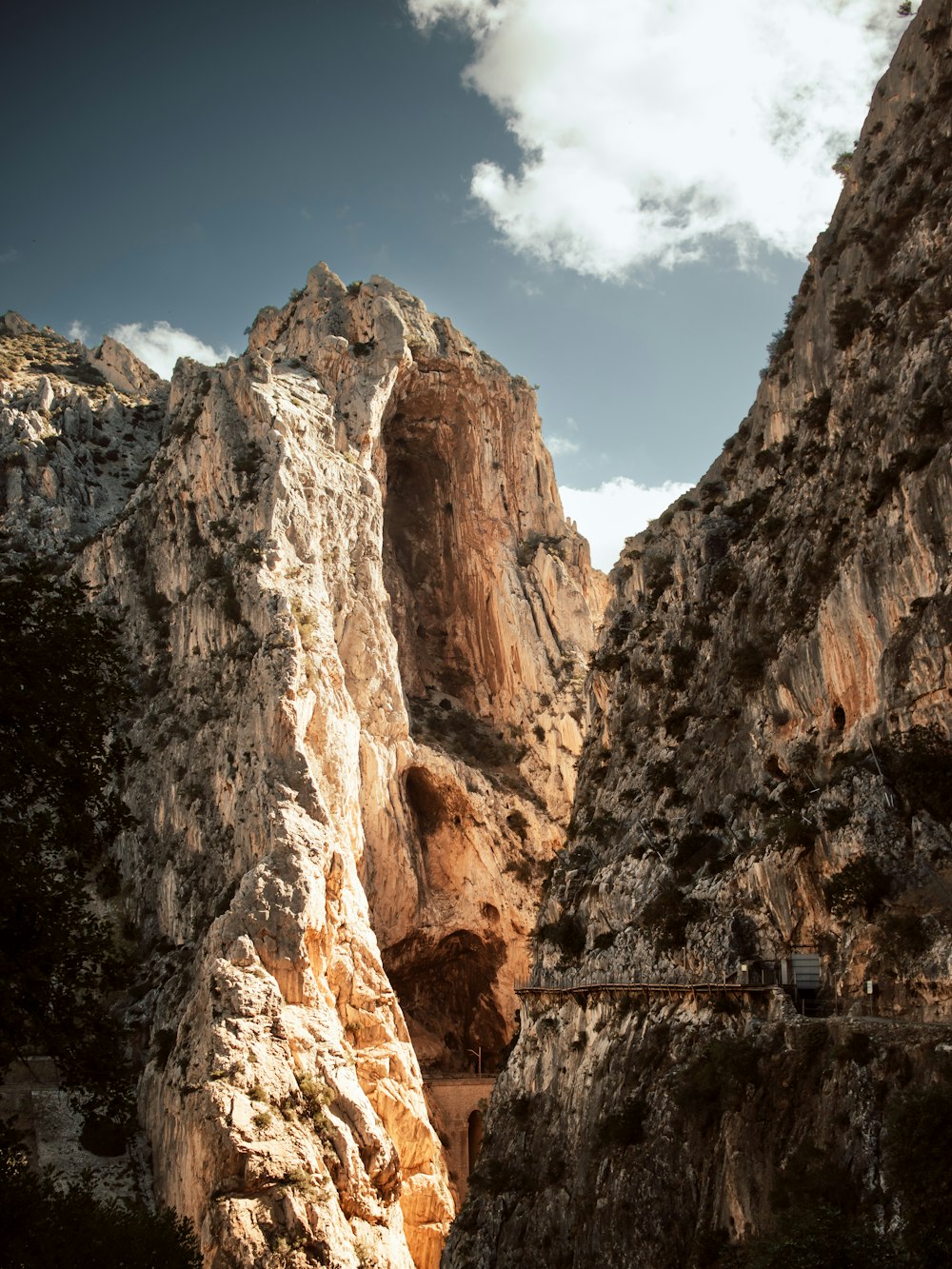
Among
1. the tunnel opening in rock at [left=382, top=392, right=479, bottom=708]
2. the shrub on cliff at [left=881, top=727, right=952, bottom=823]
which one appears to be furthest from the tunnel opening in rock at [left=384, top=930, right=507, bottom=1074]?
the shrub on cliff at [left=881, top=727, right=952, bottom=823]

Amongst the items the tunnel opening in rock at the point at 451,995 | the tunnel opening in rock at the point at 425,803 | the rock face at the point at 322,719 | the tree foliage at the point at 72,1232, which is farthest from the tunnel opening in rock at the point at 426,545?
the tree foliage at the point at 72,1232

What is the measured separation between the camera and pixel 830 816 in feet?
101

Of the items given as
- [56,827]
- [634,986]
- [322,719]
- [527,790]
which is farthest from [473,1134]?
[56,827]

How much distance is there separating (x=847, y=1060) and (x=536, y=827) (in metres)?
39.8

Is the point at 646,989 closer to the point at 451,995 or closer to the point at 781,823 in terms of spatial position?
the point at 781,823

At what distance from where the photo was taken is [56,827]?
1808 centimetres

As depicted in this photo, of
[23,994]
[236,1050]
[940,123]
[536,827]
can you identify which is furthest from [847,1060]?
[536,827]

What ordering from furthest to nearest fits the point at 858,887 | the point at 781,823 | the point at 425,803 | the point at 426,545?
1. the point at 426,545
2. the point at 425,803
3. the point at 781,823
4. the point at 858,887

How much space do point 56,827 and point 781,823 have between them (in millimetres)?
20823

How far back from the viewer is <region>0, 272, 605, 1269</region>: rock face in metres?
40.5

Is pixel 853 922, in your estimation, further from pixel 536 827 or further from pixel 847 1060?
pixel 536 827

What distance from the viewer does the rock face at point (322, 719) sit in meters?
40.5

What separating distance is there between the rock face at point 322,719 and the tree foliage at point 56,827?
2245cm

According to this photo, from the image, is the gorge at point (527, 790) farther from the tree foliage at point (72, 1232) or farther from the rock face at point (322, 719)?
the tree foliage at point (72, 1232)
